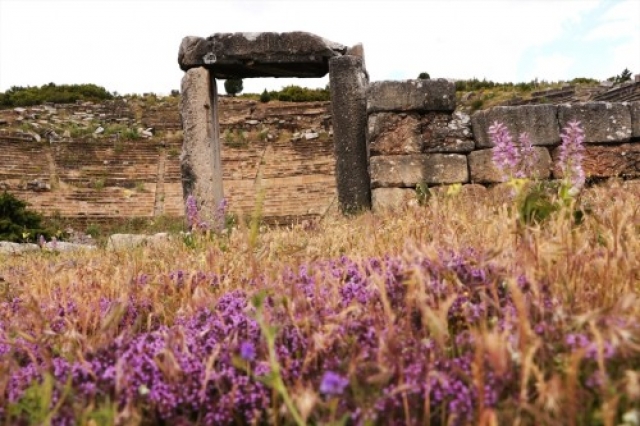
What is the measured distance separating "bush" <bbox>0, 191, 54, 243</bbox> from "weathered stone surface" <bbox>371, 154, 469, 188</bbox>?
7694 millimetres

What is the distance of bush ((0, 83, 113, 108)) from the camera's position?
3847 cm

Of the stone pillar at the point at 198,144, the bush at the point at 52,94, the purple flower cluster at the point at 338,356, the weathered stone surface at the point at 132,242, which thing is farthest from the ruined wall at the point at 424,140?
the bush at the point at 52,94

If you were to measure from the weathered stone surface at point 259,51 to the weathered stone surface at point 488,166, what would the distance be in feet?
9.29

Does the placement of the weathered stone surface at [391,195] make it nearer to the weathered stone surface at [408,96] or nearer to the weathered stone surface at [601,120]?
the weathered stone surface at [408,96]

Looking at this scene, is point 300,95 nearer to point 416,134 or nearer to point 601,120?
point 416,134

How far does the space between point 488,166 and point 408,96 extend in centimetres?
157

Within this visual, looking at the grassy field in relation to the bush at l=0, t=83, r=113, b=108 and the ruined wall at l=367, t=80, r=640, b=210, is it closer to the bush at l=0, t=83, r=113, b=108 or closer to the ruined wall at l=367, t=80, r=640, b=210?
the ruined wall at l=367, t=80, r=640, b=210

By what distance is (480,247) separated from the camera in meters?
2.60

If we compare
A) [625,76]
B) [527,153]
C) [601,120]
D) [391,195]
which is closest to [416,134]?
[391,195]

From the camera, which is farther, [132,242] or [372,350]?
[132,242]

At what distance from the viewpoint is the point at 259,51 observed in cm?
991

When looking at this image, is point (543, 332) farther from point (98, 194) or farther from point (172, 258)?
point (98, 194)

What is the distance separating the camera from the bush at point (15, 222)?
42.3 feet

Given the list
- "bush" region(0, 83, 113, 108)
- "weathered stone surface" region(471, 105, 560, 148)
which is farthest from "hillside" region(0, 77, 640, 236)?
"weathered stone surface" region(471, 105, 560, 148)
